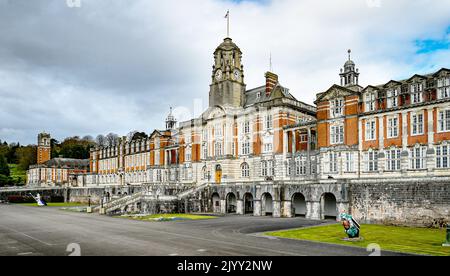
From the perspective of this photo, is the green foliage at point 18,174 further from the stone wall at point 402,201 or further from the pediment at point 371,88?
the stone wall at point 402,201

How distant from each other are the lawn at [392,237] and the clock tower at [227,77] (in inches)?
1328

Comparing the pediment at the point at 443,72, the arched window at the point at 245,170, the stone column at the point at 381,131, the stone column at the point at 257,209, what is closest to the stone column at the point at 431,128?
the pediment at the point at 443,72

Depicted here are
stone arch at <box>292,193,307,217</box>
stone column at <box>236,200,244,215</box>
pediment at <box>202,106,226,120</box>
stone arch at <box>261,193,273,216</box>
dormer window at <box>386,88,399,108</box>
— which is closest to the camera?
dormer window at <box>386,88,399,108</box>

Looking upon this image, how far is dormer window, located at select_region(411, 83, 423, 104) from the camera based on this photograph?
1515 inches

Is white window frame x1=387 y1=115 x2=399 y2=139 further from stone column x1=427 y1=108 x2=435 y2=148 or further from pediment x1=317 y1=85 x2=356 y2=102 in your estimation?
pediment x1=317 y1=85 x2=356 y2=102

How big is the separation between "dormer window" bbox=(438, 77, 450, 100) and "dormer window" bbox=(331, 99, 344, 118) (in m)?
10.4

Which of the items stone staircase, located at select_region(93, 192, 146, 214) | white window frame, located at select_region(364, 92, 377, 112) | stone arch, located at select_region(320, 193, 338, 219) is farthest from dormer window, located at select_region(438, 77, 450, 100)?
stone staircase, located at select_region(93, 192, 146, 214)

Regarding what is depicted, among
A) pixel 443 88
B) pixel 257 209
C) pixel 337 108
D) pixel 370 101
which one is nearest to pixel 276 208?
pixel 257 209

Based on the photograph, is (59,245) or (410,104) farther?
(410,104)

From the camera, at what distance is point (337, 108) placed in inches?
1785

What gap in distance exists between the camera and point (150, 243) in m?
24.0
